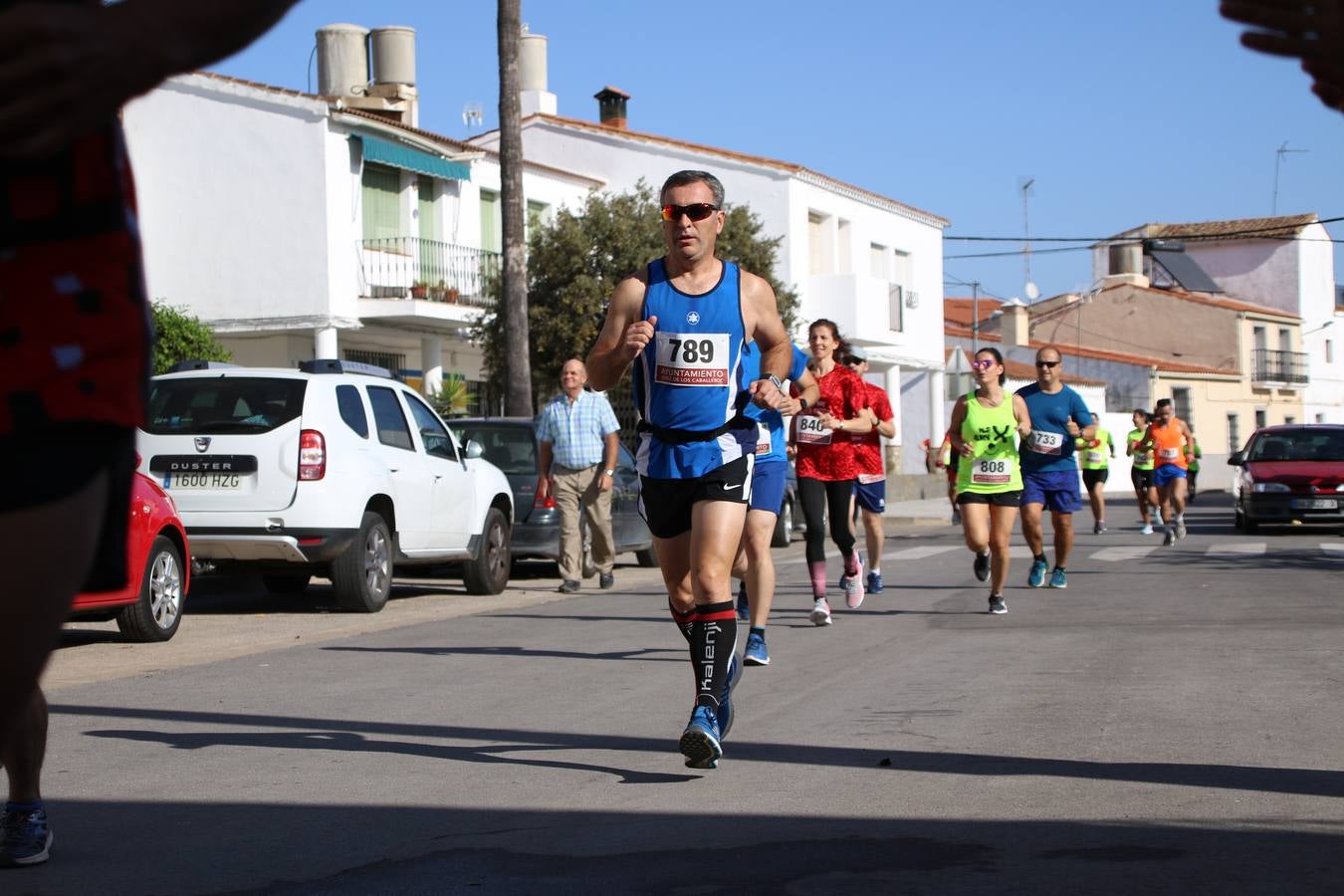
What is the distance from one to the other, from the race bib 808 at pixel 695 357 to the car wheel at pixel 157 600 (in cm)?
543


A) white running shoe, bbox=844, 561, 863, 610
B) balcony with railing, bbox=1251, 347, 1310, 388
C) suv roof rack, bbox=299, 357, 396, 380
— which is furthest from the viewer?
balcony with railing, bbox=1251, 347, 1310, 388

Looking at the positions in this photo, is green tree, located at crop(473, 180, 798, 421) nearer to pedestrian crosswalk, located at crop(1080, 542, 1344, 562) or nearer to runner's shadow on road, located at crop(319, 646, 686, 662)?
pedestrian crosswalk, located at crop(1080, 542, 1344, 562)

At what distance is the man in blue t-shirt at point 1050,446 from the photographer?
14523 mm

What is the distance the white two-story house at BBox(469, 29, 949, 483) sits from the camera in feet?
140

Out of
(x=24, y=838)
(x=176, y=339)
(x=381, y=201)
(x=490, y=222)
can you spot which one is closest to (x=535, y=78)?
(x=490, y=222)

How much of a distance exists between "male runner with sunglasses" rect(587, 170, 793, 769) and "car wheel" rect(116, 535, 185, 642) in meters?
5.25

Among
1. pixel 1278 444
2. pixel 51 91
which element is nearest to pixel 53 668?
pixel 51 91

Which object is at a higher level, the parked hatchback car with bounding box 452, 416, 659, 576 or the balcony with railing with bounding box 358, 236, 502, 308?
the balcony with railing with bounding box 358, 236, 502, 308

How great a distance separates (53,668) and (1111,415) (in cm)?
5488

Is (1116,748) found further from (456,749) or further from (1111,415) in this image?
(1111,415)

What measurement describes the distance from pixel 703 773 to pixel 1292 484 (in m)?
21.1

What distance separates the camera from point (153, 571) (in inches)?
441

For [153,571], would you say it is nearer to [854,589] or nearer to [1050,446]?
[854,589]

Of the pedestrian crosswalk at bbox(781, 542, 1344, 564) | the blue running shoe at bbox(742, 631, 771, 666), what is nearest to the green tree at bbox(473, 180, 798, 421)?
the pedestrian crosswalk at bbox(781, 542, 1344, 564)
